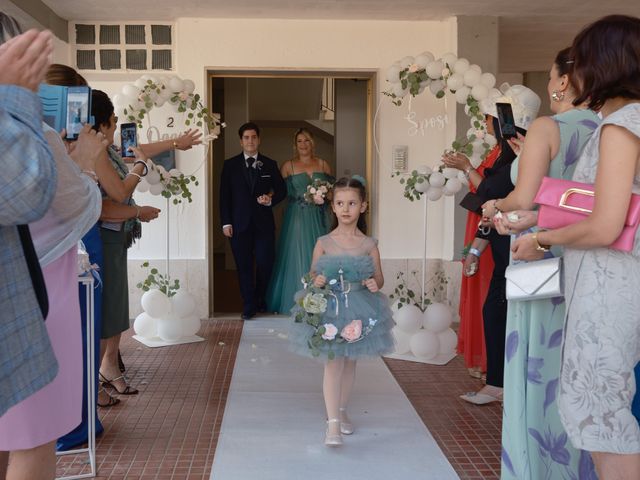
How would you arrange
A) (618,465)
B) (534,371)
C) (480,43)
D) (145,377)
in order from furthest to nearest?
1. (480,43)
2. (145,377)
3. (534,371)
4. (618,465)

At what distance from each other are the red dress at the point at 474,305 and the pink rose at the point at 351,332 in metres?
1.27

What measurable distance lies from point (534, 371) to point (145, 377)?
2.82 metres

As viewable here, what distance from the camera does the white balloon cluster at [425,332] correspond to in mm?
4637

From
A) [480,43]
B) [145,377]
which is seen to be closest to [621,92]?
[145,377]

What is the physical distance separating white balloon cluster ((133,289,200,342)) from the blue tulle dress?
205 cm

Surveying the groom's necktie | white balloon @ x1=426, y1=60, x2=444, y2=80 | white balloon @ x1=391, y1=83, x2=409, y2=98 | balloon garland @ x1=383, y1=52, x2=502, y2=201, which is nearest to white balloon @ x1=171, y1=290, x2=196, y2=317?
the groom's necktie

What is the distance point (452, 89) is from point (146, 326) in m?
2.90

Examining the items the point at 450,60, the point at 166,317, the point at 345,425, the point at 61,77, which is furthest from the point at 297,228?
the point at 61,77

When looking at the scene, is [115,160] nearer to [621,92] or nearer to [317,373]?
[317,373]

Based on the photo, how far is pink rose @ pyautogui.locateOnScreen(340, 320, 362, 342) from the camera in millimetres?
3080

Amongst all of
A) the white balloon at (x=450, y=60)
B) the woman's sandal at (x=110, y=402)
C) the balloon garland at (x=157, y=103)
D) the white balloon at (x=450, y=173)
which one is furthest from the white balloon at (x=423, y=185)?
the woman's sandal at (x=110, y=402)

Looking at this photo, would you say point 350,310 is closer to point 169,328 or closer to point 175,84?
point 169,328

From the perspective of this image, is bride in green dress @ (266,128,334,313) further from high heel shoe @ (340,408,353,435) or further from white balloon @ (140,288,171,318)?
high heel shoe @ (340,408,353,435)

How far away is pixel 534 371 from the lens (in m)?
2.14
